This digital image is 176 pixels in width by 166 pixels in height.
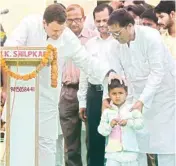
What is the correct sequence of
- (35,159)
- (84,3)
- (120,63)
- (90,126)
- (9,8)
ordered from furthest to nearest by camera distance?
1. (9,8)
2. (84,3)
3. (90,126)
4. (120,63)
5. (35,159)

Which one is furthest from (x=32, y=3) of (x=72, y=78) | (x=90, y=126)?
(x=90, y=126)

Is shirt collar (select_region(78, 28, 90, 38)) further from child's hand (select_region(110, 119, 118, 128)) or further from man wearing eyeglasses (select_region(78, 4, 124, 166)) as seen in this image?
child's hand (select_region(110, 119, 118, 128))

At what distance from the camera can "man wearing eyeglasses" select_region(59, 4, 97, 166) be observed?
18.1 ft

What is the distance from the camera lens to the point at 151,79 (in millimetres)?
4742

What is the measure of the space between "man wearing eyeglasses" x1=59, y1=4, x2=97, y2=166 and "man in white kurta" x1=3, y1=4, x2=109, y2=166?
46 cm

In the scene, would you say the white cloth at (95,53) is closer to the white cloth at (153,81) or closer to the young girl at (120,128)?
the white cloth at (153,81)

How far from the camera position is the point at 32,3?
24.7ft

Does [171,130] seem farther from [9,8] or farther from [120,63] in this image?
[9,8]

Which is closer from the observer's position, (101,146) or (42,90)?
(42,90)

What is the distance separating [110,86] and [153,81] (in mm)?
368

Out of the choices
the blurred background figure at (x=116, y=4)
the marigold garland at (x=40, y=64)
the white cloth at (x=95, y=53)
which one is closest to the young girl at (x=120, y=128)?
the white cloth at (x=95, y=53)

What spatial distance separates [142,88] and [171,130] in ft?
1.43

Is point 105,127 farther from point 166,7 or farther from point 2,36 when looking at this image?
point 2,36

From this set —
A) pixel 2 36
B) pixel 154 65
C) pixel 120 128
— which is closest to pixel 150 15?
pixel 154 65
